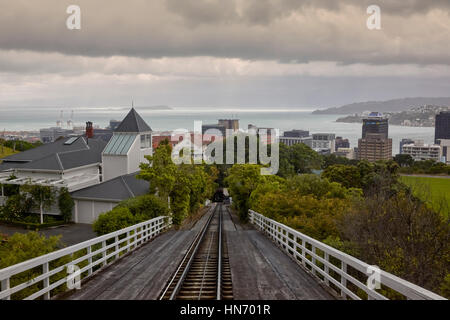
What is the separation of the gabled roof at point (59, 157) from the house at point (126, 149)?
2.08 m

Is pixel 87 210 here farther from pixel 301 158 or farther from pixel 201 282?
pixel 301 158

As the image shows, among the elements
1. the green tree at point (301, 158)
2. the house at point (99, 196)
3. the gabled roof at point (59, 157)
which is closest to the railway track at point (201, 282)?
the house at point (99, 196)

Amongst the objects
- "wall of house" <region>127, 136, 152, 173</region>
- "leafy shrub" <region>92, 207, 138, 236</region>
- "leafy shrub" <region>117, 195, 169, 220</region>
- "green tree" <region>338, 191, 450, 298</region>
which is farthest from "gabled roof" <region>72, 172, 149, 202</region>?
"green tree" <region>338, 191, 450, 298</region>

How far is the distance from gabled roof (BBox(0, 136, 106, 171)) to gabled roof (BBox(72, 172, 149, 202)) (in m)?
3.47

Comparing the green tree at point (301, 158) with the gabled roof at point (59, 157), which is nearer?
the gabled roof at point (59, 157)

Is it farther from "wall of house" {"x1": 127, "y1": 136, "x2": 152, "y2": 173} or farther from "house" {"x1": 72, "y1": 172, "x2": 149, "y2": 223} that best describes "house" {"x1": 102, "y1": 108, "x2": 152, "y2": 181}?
"house" {"x1": 72, "y1": 172, "x2": 149, "y2": 223}

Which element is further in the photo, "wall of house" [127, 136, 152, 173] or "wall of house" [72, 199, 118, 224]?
"wall of house" [127, 136, 152, 173]

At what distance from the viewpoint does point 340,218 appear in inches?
711

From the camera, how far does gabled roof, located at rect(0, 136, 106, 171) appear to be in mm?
35688

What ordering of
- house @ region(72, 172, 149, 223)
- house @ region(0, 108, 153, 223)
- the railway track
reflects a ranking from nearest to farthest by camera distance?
the railway track, house @ region(72, 172, 149, 223), house @ region(0, 108, 153, 223)

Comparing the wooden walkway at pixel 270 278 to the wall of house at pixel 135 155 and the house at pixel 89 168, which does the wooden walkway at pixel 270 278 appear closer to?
the house at pixel 89 168

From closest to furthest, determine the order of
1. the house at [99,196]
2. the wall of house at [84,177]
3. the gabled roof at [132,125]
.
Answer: the house at [99,196]
the wall of house at [84,177]
the gabled roof at [132,125]

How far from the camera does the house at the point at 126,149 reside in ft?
127

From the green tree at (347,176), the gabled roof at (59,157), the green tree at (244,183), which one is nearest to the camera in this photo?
the gabled roof at (59,157)
